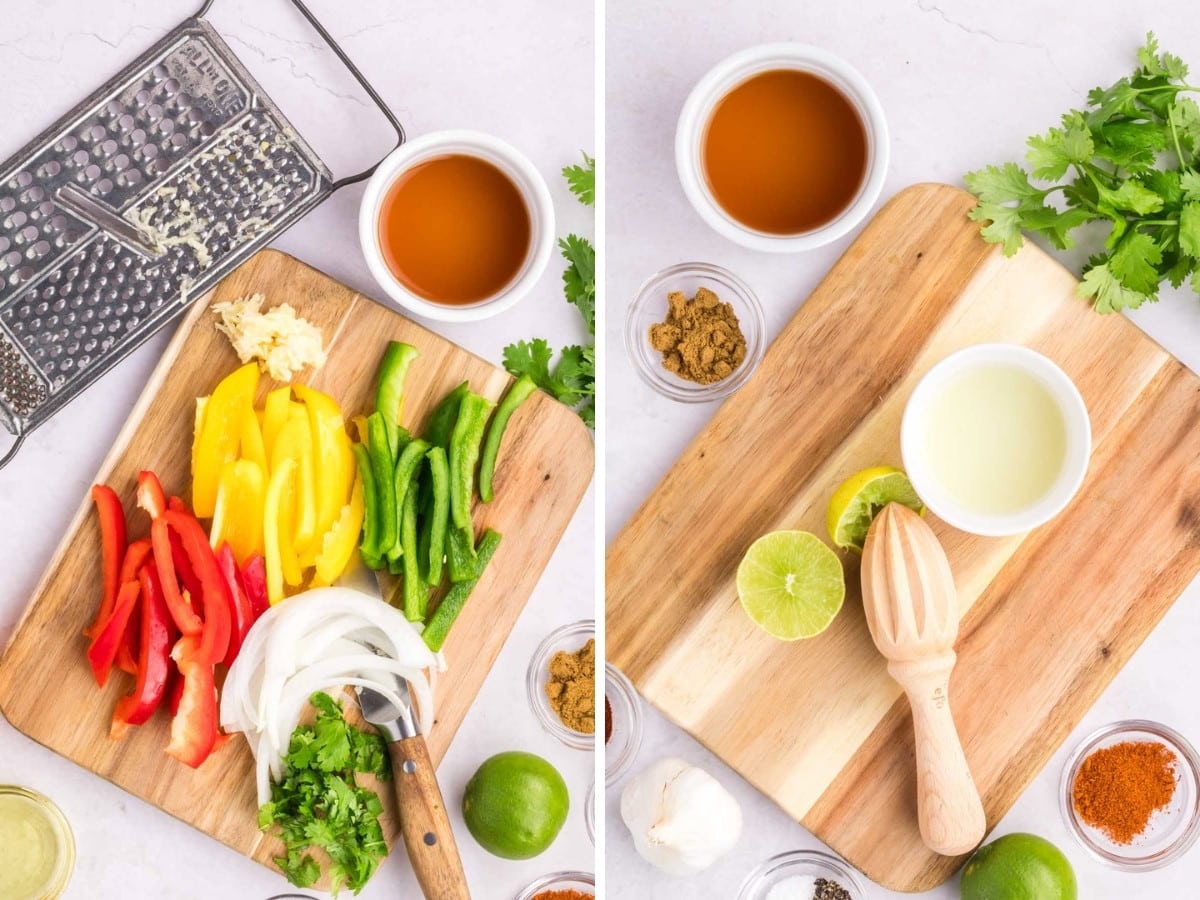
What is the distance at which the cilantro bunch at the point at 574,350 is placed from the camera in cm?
131

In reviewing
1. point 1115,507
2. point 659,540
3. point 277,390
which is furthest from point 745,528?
point 277,390

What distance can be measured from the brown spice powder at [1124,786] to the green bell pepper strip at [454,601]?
785mm

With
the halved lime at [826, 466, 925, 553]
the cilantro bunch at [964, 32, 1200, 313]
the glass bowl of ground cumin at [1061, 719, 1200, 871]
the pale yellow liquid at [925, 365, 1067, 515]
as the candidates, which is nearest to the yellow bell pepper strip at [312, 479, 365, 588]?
the halved lime at [826, 466, 925, 553]

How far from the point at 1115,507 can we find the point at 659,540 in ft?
1.82

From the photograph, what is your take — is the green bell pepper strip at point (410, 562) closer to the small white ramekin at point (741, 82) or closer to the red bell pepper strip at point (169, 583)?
the red bell pepper strip at point (169, 583)

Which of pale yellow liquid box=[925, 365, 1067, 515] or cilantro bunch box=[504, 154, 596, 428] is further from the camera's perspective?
cilantro bunch box=[504, 154, 596, 428]

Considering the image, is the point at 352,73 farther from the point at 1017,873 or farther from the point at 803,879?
the point at 1017,873

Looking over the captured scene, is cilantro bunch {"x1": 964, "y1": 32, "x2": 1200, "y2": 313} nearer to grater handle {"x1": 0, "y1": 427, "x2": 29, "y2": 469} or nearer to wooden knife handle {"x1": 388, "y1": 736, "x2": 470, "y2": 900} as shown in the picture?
wooden knife handle {"x1": 388, "y1": 736, "x2": 470, "y2": 900}

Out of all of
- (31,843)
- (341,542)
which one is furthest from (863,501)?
(31,843)

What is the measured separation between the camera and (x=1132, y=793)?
1.32 metres

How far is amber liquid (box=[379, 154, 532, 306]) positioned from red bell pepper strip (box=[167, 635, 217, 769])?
1.65 feet

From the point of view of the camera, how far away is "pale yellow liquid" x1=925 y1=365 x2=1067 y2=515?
1.21 meters

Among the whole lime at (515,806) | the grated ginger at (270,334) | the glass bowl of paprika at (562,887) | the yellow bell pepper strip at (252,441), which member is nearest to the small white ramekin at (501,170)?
the grated ginger at (270,334)

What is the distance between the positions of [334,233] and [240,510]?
360 millimetres
